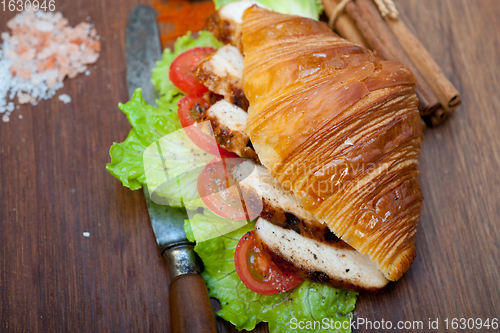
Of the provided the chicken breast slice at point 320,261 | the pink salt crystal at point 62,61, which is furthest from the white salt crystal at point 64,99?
the chicken breast slice at point 320,261

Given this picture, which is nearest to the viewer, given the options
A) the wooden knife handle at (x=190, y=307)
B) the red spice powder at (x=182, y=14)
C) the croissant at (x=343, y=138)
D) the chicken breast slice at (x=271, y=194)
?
the croissant at (x=343, y=138)

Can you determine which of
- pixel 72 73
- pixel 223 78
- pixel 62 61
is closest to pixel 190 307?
pixel 223 78

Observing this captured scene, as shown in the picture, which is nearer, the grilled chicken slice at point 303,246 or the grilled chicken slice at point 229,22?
the grilled chicken slice at point 303,246

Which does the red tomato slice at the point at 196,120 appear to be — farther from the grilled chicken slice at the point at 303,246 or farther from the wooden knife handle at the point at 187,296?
the wooden knife handle at the point at 187,296

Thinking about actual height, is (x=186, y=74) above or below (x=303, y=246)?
above

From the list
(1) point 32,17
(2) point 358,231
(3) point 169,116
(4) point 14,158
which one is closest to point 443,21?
(2) point 358,231

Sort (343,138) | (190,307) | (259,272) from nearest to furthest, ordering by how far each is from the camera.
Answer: (343,138), (190,307), (259,272)

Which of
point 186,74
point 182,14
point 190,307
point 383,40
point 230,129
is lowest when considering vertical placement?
point 190,307

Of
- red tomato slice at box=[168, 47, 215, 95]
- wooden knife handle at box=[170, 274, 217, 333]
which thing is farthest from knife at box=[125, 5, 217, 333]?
red tomato slice at box=[168, 47, 215, 95]

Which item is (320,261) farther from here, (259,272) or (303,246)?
(259,272)
